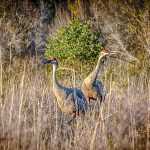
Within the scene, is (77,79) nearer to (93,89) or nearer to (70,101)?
(93,89)

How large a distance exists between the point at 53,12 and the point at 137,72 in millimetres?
11029

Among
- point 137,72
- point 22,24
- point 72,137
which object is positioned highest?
point 22,24

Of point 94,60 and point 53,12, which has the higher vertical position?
point 53,12

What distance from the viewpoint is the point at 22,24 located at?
17.5 metres

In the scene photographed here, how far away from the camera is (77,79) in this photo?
927cm

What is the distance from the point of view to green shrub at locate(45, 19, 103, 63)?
11.9 metres

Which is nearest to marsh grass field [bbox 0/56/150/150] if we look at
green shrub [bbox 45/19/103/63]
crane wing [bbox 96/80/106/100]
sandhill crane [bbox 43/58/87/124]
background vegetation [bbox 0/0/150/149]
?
background vegetation [bbox 0/0/150/149]

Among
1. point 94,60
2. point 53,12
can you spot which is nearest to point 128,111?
point 94,60

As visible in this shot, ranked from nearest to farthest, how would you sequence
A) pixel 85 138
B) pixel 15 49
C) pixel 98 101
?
pixel 85 138 < pixel 98 101 < pixel 15 49

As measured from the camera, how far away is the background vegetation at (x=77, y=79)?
559 centimetres

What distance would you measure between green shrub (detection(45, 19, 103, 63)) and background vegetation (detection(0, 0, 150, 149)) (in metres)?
0.02

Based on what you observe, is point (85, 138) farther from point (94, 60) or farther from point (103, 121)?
point (94, 60)

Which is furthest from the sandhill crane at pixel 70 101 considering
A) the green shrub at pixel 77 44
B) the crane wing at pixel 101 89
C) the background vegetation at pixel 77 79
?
the green shrub at pixel 77 44

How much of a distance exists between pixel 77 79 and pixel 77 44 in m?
2.84
